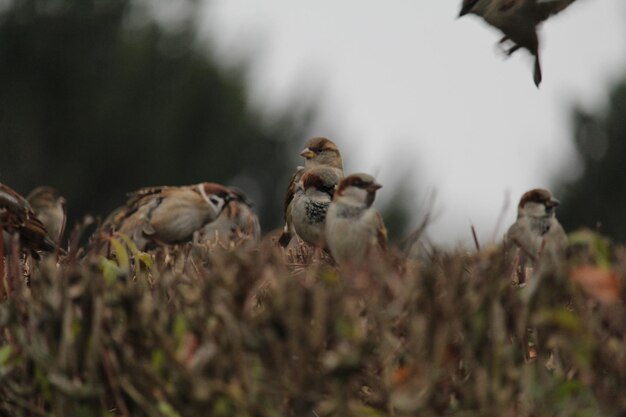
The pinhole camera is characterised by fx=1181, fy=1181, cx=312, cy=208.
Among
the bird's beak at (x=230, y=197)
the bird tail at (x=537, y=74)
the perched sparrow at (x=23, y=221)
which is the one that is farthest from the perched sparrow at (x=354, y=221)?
the bird's beak at (x=230, y=197)

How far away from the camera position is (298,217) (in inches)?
179

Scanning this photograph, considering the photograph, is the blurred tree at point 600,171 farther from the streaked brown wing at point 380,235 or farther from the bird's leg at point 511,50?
the streaked brown wing at point 380,235

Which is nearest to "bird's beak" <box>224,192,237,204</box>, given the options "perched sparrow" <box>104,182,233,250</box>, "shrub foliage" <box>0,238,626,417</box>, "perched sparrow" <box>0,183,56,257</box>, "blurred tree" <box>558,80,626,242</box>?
"perched sparrow" <box>104,182,233,250</box>

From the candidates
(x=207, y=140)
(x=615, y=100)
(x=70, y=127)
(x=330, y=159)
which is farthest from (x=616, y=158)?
(x=330, y=159)

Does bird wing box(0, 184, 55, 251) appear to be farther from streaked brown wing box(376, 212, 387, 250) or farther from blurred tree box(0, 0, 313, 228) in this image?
blurred tree box(0, 0, 313, 228)

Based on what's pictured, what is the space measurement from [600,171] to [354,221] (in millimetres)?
23127

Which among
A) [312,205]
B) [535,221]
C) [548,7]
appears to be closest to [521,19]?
[548,7]

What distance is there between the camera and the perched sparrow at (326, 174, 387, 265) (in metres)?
3.23

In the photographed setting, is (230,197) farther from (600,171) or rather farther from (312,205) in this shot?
(600,171)

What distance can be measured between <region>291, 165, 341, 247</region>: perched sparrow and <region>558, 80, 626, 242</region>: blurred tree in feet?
68.8

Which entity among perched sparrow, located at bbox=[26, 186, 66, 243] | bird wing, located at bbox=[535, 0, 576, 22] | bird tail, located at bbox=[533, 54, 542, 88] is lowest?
perched sparrow, located at bbox=[26, 186, 66, 243]

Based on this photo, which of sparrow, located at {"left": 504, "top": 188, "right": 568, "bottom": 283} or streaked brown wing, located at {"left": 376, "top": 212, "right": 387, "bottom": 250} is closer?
streaked brown wing, located at {"left": 376, "top": 212, "right": 387, "bottom": 250}

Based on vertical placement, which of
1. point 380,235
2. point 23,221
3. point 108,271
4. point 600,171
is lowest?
point 600,171

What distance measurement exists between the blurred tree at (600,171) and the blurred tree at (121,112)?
24.6ft
